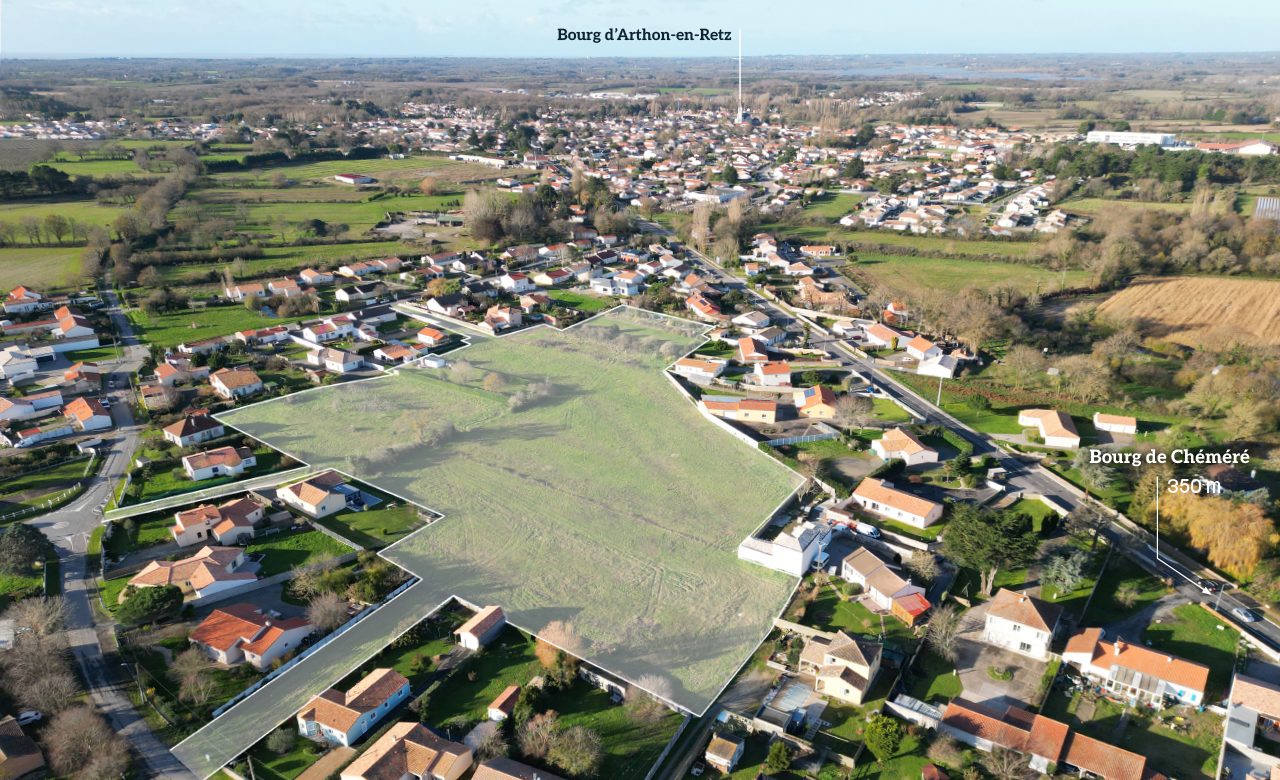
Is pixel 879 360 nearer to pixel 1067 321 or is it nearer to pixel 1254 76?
pixel 1067 321

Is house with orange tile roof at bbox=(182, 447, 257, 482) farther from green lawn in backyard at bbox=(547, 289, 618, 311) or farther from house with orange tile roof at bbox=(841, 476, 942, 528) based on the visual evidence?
green lawn in backyard at bbox=(547, 289, 618, 311)

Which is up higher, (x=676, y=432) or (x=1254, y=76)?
(x=1254, y=76)

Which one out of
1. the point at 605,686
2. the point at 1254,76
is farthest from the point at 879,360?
the point at 1254,76

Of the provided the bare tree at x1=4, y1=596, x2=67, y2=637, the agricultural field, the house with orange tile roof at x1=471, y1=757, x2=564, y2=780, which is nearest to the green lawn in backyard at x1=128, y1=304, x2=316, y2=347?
the bare tree at x1=4, y1=596, x2=67, y2=637

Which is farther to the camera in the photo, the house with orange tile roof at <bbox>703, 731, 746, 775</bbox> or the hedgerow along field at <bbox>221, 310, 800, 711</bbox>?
the hedgerow along field at <bbox>221, 310, 800, 711</bbox>

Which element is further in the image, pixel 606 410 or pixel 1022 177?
pixel 1022 177

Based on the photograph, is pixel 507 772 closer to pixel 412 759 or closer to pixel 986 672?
pixel 412 759

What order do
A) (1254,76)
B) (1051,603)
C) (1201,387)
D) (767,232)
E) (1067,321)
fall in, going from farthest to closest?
(1254,76) < (767,232) < (1067,321) < (1201,387) < (1051,603)
